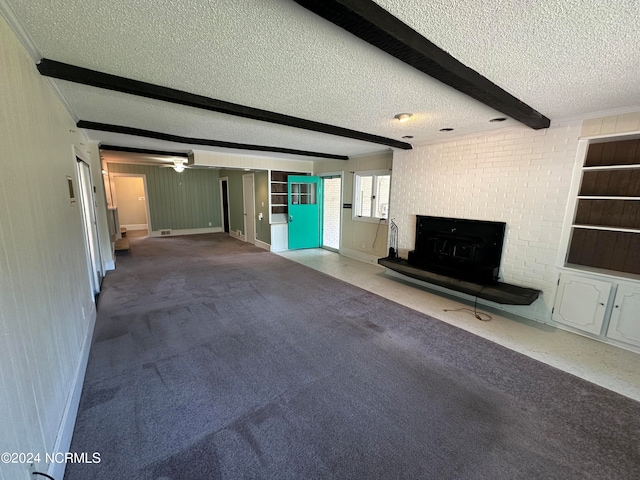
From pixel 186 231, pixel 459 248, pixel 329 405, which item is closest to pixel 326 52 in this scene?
pixel 329 405

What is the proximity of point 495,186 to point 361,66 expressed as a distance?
282 centimetres

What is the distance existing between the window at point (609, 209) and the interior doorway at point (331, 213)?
15.7 feet

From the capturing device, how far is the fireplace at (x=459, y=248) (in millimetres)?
3648

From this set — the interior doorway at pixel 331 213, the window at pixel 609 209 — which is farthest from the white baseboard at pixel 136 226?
the window at pixel 609 209

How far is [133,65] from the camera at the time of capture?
1.88 m

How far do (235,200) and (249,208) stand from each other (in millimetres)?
1223

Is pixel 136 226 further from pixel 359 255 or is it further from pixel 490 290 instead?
pixel 490 290

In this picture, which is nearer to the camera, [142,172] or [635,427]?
[635,427]

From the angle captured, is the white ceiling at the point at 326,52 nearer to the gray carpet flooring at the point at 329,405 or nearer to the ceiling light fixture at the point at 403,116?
the ceiling light fixture at the point at 403,116

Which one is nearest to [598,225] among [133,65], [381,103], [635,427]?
[635,427]

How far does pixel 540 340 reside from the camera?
288 cm

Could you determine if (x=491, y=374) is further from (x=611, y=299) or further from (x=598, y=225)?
(x=598, y=225)

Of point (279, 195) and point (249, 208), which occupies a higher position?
point (279, 195)

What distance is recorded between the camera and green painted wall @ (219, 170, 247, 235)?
834 centimetres
